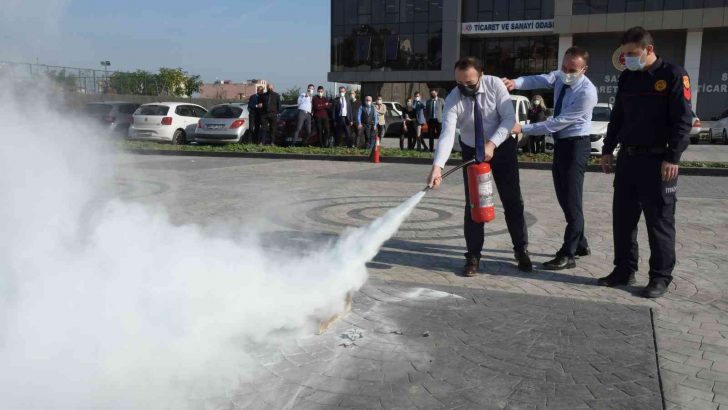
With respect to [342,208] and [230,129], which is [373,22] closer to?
[230,129]

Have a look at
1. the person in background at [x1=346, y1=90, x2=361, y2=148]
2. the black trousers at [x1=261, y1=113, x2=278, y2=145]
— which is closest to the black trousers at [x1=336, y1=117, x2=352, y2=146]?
the person in background at [x1=346, y1=90, x2=361, y2=148]

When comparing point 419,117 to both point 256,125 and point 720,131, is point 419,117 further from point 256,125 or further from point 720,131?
point 720,131

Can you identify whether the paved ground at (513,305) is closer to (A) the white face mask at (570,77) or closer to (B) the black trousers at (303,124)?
(A) the white face mask at (570,77)

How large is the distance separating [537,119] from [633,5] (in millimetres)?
26991

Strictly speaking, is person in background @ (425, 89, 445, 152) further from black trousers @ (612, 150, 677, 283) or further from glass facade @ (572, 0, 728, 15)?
glass facade @ (572, 0, 728, 15)

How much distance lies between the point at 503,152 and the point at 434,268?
126cm

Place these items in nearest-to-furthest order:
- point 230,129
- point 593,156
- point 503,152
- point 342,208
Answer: point 503,152 → point 342,208 → point 593,156 → point 230,129

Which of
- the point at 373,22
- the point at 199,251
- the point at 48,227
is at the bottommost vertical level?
the point at 199,251

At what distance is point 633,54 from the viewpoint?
4801 mm

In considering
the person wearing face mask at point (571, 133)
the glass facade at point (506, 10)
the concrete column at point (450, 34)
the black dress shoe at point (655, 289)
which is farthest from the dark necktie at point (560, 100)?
the concrete column at point (450, 34)

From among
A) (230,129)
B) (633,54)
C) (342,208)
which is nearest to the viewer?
(633,54)

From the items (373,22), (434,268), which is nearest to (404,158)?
(434,268)

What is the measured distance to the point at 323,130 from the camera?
19891 millimetres

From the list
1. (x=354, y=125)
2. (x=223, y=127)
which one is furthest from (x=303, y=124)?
(x=223, y=127)
